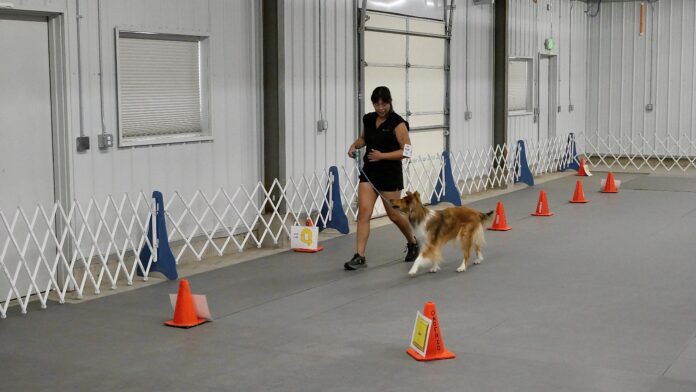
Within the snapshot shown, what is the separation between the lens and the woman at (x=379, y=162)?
790cm

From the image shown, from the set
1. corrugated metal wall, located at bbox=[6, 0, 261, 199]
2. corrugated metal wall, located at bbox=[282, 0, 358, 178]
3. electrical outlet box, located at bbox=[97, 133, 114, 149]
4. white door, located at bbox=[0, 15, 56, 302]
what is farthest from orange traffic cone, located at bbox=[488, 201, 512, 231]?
white door, located at bbox=[0, 15, 56, 302]

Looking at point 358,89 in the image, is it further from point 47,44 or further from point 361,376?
point 361,376

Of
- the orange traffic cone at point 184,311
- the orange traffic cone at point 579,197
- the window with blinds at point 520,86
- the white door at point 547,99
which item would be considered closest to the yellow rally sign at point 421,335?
the orange traffic cone at point 184,311

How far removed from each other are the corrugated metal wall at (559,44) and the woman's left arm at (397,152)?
828 centimetres

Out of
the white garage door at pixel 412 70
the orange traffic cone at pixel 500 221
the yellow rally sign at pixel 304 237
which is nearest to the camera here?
the yellow rally sign at pixel 304 237

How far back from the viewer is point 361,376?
4.90 m

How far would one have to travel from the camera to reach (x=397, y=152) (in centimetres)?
787

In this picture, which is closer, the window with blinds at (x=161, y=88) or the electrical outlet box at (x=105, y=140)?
the electrical outlet box at (x=105, y=140)

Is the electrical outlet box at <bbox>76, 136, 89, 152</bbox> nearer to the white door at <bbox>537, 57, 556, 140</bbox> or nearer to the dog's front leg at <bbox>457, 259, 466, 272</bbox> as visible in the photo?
→ the dog's front leg at <bbox>457, 259, 466, 272</bbox>

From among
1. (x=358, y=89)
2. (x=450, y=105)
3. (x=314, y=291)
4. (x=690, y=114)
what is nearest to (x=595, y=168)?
(x=690, y=114)

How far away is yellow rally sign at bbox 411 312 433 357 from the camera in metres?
5.12

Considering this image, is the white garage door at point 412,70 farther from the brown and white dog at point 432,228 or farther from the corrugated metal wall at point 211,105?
the brown and white dog at point 432,228

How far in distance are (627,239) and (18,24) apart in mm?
6118

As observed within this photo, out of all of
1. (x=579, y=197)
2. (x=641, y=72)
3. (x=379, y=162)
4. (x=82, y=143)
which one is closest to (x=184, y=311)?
(x=82, y=143)
